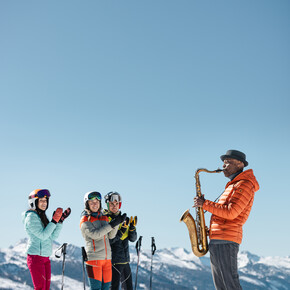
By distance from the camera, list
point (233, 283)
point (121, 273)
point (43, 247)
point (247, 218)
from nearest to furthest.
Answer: point (233, 283), point (247, 218), point (43, 247), point (121, 273)

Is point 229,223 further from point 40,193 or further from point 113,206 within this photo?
point 40,193

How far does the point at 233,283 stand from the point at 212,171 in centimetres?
238

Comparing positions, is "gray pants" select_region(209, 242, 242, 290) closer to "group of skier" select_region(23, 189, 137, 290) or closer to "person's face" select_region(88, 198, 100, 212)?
"group of skier" select_region(23, 189, 137, 290)

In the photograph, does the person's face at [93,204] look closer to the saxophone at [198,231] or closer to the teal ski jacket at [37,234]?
the teal ski jacket at [37,234]

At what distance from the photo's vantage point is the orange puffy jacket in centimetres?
675

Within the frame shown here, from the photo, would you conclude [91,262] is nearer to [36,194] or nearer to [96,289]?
[96,289]

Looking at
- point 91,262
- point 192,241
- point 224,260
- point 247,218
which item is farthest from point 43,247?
point 247,218

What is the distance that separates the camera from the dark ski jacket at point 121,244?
30.2 ft

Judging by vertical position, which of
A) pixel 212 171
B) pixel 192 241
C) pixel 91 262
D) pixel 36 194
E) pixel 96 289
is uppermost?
pixel 212 171

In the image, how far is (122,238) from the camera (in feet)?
31.0

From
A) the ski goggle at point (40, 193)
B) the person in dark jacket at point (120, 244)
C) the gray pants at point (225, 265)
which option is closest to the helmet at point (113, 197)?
the person in dark jacket at point (120, 244)

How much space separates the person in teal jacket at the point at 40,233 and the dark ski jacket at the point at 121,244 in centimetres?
176

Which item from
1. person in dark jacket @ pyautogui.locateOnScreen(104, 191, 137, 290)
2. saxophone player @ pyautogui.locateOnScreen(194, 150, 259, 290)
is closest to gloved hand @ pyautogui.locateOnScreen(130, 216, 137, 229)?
person in dark jacket @ pyautogui.locateOnScreen(104, 191, 137, 290)

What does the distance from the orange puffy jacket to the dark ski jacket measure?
9.87 ft
